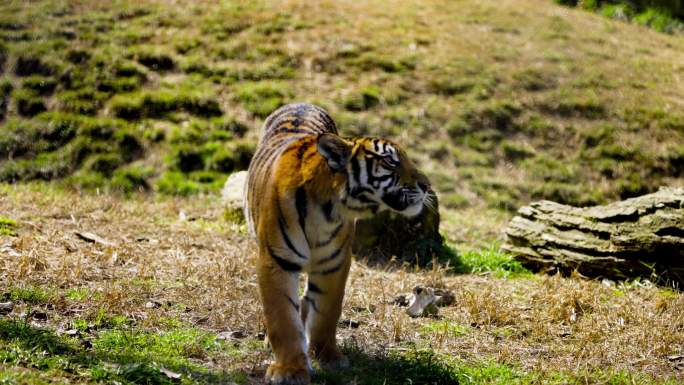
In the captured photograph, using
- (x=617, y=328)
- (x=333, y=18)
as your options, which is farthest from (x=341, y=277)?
(x=333, y=18)

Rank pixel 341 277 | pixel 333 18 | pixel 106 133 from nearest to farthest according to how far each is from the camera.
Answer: pixel 341 277 < pixel 106 133 < pixel 333 18

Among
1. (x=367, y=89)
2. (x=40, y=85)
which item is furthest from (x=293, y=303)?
(x=40, y=85)

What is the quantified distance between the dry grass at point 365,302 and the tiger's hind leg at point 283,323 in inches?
9.6

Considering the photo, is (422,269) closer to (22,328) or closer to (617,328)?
(617,328)

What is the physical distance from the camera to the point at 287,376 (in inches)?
179

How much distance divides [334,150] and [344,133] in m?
8.14

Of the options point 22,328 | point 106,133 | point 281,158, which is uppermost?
point 281,158

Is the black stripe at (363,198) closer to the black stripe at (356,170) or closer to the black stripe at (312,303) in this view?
the black stripe at (356,170)

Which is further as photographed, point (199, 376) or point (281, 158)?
point (281, 158)

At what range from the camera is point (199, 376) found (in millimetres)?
4578

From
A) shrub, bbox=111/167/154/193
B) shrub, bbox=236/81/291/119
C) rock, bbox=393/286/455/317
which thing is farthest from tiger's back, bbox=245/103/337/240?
shrub, bbox=236/81/291/119

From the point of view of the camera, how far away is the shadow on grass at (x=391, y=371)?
15.8 feet

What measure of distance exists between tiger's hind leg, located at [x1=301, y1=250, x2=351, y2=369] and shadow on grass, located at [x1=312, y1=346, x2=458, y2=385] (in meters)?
0.13

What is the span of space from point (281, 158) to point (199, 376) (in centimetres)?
141
